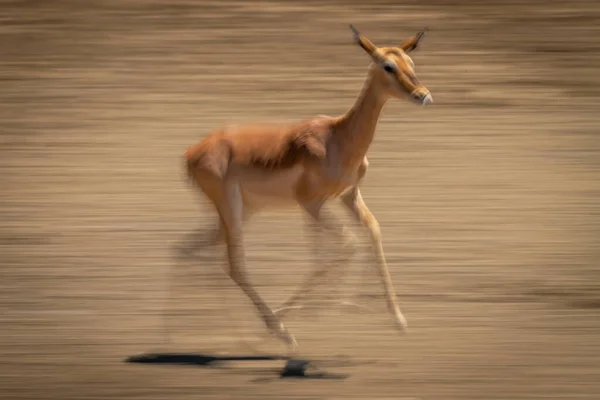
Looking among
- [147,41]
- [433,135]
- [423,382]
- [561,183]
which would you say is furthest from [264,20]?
[423,382]

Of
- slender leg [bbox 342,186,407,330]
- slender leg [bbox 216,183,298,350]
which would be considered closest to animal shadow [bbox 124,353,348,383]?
slender leg [bbox 216,183,298,350]

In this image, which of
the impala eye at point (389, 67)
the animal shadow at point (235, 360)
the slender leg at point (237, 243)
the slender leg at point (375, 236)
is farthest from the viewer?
the slender leg at point (375, 236)

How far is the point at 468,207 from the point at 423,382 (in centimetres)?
324

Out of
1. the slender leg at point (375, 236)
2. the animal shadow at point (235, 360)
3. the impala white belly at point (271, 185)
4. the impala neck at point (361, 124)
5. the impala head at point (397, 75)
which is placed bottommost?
the animal shadow at point (235, 360)

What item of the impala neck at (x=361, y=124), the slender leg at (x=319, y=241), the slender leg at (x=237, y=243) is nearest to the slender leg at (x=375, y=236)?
the slender leg at (x=319, y=241)

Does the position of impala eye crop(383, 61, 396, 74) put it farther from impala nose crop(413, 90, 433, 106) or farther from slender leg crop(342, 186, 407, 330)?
slender leg crop(342, 186, 407, 330)

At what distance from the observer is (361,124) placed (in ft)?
23.4

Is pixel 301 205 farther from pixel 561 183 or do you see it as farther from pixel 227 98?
pixel 227 98

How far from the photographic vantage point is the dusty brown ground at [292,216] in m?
7.05

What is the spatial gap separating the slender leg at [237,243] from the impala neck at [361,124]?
2.20 feet

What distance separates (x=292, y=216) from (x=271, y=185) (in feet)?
8.44

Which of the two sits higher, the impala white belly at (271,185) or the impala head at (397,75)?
the impala head at (397,75)

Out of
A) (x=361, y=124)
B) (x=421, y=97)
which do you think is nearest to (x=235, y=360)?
(x=361, y=124)

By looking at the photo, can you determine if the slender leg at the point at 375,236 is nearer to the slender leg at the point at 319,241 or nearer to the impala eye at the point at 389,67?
the slender leg at the point at 319,241
